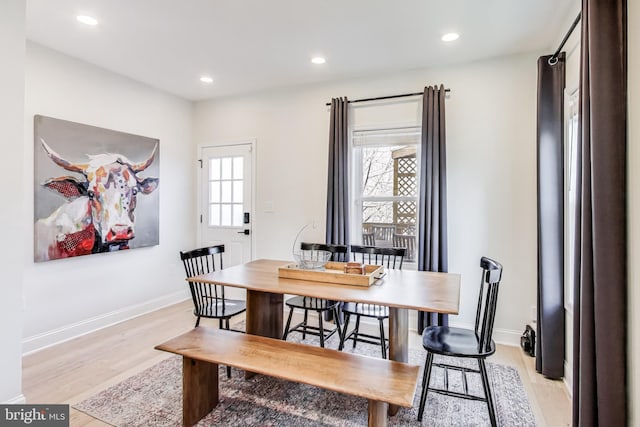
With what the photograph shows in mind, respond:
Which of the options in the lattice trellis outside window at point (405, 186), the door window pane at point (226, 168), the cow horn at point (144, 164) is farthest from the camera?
the door window pane at point (226, 168)

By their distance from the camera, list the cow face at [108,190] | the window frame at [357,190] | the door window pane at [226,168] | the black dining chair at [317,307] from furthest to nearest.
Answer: the door window pane at [226,168], the window frame at [357,190], the cow face at [108,190], the black dining chair at [317,307]

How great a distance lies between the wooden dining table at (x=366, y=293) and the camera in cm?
196

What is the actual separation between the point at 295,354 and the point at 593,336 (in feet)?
4.73

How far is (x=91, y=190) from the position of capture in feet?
11.4

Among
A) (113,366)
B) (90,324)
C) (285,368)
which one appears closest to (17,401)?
(113,366)

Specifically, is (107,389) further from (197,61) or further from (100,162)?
(197,61)

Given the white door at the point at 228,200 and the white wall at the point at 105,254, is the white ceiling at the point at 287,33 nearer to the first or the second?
the white wall at the point at 105,254

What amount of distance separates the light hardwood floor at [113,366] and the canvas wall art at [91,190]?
85cm

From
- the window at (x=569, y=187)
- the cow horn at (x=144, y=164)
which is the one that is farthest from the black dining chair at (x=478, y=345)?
the cow horn at (x=144, y=164)

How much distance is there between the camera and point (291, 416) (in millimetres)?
2109

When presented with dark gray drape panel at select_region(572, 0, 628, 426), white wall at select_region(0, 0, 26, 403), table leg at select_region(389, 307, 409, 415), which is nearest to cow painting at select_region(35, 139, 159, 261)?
white wall at select_region(0, 0, 26, 403)

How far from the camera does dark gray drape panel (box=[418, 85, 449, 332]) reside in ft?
10.9

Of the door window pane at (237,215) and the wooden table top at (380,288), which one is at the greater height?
the door window pane at (237,215)

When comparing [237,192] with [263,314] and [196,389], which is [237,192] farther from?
[196,389]
